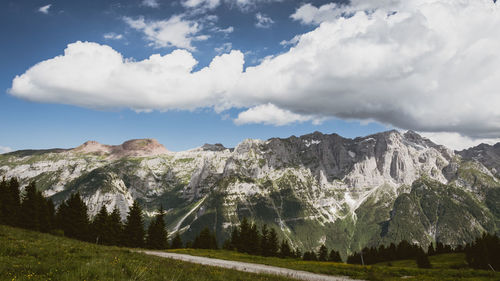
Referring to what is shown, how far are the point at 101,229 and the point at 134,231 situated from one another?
786 cm

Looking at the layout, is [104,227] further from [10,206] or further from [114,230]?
[10,206]

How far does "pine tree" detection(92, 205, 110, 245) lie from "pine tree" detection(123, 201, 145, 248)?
4508mm

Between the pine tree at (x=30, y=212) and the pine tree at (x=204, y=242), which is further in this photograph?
the pine tree at (x=204, y=242)

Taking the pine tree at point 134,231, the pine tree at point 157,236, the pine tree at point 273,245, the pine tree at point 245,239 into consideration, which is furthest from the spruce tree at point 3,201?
the pine tree at point 273,245

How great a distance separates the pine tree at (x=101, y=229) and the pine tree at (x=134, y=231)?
177 inches

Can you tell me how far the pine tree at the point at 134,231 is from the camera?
7881 centimetres

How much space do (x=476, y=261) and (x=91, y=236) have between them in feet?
293

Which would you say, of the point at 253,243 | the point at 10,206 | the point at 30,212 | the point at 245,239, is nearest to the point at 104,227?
the point at 30,212

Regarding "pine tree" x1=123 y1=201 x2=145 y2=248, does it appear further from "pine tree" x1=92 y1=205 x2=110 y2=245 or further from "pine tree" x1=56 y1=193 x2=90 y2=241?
"pine tree" x1=56 y1=193 x2=90 y2=241

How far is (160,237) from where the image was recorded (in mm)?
84000

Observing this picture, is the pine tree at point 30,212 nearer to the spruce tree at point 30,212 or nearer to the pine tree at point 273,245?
the spruce tree at point 30,212

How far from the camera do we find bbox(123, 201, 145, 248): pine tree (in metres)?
78.8

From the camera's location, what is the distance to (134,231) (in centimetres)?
7944

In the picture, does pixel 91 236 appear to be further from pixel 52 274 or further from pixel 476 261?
pixel 476 261
